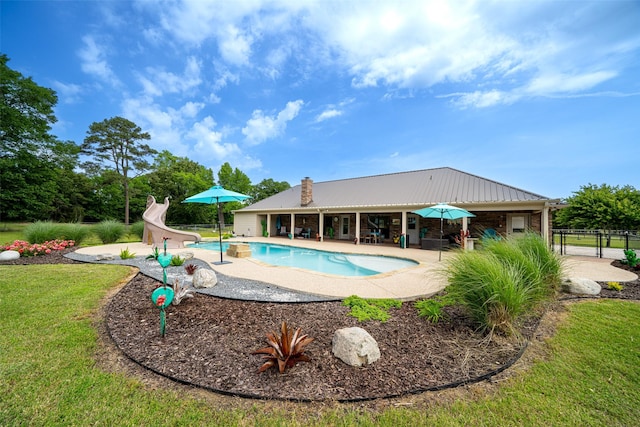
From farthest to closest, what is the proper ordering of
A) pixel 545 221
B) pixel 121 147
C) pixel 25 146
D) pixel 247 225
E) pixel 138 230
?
pixel 121 147 < pixel 25 146 < pixel 247 225 < pixel 138 230 < pixel 545 221

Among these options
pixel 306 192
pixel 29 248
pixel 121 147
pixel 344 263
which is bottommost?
pixel 344 263

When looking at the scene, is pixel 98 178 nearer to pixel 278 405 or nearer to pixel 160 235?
pixel 160 235

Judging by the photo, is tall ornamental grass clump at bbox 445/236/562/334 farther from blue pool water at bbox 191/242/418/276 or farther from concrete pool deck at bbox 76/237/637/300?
blue pool water at bbox 191/242/418/276

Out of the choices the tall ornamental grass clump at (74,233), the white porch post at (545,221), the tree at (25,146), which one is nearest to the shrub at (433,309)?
the white porch post at (545,221)

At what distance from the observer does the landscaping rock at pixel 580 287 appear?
5.16 meters

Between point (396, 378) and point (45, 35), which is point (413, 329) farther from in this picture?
point (45, 35)

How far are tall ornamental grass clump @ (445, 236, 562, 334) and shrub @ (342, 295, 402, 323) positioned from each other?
3.35 ft

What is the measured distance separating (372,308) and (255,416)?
8.14 ft

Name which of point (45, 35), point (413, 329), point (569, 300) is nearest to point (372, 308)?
point (413, 329)

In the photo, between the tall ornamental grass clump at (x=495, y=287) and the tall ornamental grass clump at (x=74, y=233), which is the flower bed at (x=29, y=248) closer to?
the tall ornamental grass clump at (x=74, y=233)

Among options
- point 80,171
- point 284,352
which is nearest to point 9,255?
point 284,352

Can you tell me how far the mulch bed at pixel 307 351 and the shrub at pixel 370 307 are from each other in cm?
14

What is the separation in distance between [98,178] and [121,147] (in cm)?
671

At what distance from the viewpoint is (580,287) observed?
5.22 metres
